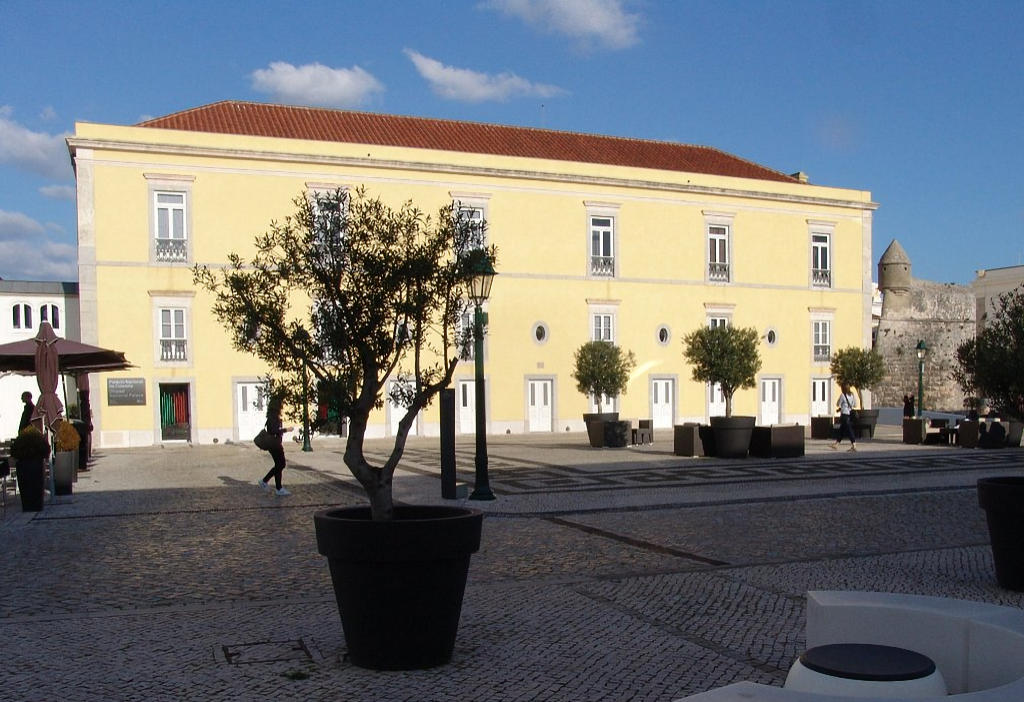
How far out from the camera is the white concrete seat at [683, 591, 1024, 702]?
406 cm

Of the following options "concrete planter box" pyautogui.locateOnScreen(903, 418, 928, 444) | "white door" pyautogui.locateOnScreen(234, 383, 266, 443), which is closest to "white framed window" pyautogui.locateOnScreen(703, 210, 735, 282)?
"concrete planter box" pyautogui.locateOnScreen(903, 418, 928, 444)

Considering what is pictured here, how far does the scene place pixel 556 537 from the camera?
392 inches

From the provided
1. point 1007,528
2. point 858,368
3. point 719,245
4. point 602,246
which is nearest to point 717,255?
point 719,245

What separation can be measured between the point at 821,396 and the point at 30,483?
2987 centimetres

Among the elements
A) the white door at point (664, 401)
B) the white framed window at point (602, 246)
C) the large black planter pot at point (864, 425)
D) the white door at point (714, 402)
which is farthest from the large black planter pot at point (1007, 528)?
the white door at point (714, 402)

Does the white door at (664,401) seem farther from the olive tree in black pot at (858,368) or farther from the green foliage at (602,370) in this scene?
the green foliage at (602,370)

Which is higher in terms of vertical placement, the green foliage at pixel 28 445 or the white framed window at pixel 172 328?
the white framed window at pixel 172 328

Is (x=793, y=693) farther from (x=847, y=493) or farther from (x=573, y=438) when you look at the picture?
(x=573, y=438)

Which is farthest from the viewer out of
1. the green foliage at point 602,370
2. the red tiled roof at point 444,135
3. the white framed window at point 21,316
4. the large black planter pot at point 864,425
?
the white framed window at point 21,316

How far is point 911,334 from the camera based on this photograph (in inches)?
1987

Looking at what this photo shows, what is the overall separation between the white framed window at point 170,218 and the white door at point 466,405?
939 cm

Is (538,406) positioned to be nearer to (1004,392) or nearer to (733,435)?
(733,435)

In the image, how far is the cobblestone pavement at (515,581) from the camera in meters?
5.05

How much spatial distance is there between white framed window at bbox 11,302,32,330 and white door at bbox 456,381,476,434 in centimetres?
1448
